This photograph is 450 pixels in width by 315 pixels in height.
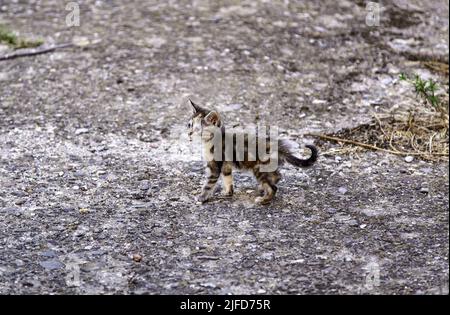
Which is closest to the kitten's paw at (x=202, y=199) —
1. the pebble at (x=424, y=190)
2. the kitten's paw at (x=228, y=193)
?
the kitten's paw at (x=228, y=193)

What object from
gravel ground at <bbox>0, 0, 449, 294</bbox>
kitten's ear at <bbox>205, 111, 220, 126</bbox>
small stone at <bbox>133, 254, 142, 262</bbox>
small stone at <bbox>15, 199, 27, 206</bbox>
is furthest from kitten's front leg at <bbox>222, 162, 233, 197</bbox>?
small stone at <bbox>15, 199, 27, 206</bbox>

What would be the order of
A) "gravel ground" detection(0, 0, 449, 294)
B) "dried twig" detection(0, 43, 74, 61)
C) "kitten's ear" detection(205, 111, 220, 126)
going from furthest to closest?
"dried twig" detection(0, 43, 74, 61), "kitten's ear" detection(205, 111, 220, 126), "gravel ground" detection(0, 0, 449, 294)

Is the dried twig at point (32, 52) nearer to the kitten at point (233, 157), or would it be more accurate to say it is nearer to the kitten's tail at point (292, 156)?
the kitten at point (233, 157)

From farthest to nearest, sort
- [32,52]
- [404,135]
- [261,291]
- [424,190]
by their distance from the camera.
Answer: [32,52]
[404,135]
[424,190]
[261,291]

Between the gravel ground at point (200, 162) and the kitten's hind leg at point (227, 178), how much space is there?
126 mm

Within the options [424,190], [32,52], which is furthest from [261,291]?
[32,52]

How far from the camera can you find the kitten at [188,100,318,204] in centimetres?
637

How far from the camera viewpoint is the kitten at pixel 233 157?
6367 mm

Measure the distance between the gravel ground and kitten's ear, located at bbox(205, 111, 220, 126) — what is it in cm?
72

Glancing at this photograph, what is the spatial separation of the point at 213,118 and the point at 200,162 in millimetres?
1086

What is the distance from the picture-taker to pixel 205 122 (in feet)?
20.9

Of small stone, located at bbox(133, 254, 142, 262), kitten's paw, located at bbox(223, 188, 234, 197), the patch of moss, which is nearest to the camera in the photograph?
small stone, located at bbox(133, 254, 142, 262)

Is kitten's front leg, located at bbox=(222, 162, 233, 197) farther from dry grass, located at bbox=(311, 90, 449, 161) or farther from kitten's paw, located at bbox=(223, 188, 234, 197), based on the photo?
dry grass, located at bbox=(311, 90, 449, 161)

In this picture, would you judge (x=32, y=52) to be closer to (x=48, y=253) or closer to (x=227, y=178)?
(x=227, y=178)
